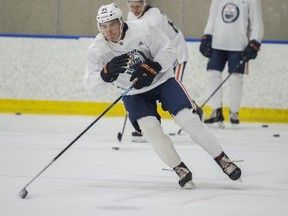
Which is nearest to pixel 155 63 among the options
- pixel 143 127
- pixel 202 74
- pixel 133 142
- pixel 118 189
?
pixel 143 127

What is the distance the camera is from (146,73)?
376 centimetres

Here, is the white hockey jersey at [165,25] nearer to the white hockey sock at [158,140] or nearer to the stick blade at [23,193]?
the white hockey sock at [158,140]

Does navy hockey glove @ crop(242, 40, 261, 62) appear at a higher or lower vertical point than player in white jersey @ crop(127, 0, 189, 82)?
lower

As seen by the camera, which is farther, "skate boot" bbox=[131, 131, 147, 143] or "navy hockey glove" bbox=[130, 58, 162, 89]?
"skate boot" bbox=[131, 131, 147, 143]

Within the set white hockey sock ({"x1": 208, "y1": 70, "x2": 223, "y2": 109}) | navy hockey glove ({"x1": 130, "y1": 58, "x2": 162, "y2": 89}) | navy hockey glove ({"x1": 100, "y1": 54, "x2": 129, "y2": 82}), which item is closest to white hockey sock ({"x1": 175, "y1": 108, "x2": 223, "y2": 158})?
navy hockey glove ({"x1": 130, "y1": 58, "x2": 162, "y2": 89})

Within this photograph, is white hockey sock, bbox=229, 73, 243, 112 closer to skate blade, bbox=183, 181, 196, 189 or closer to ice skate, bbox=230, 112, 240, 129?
ice skate, bbox=230, 112, 240, 129

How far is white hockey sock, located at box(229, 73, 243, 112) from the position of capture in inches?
296

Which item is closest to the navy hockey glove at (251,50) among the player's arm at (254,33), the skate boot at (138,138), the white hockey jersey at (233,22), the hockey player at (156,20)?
the player's arm at (254,33)

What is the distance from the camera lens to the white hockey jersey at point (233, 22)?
747 centimetres

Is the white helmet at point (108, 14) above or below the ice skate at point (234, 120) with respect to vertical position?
above

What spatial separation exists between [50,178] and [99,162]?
2.62 ft

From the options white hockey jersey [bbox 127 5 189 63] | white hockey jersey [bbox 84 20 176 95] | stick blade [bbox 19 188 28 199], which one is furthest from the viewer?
white hockey jersey [bbox 127 5 189 63]

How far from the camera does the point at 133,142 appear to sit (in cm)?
608

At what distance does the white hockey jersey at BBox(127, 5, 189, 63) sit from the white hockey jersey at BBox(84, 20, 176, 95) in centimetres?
170
